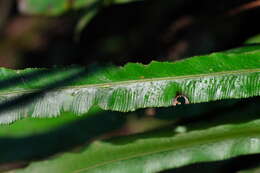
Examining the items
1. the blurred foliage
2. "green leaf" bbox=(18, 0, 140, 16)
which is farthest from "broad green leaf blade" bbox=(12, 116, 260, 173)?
"green leaf" bbox=(18, 0, 140, 16)

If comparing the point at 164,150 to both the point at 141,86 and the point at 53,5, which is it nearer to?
the point at 141,86

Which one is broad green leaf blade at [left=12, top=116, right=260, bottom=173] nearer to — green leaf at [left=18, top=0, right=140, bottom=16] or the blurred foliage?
the blurred foliage

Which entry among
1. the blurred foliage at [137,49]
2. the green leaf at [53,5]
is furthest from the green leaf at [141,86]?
the green leaf at [53,5]

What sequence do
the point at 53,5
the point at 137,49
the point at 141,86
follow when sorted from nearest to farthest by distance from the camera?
the point at 141,86 → the point at 53,5 → the point at 137,49

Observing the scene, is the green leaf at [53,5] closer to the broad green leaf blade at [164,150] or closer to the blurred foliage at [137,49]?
the blurred foliage at [137,49]

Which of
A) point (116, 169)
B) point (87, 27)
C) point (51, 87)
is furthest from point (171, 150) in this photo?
point (87, 27)

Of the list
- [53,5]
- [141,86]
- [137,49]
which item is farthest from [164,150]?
[137,49]

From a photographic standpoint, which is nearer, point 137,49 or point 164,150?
point 164,150
